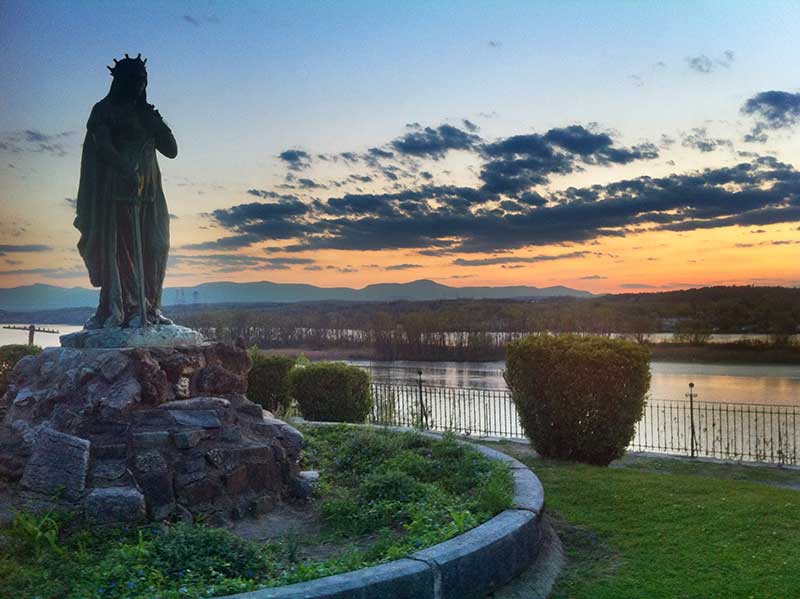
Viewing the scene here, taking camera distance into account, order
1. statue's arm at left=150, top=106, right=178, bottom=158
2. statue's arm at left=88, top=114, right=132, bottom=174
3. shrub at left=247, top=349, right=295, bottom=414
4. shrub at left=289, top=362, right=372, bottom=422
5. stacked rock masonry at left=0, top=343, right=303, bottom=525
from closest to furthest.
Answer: stacked rock masonry at left=0, top=343, right=303, bottom=525, statue's arm at left=88, top=114, right=132, bottom=174, statue's arm at left=150, top=106, right=178, bottom=158, shrub at left=289, top=362, right=372, bottom=422, shrub at left=247, top=349, right=295, bottom=414

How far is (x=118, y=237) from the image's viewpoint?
277 inches

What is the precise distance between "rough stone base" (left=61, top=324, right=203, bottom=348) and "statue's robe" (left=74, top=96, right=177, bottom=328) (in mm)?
211

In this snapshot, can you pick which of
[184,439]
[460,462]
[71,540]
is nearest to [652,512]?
[460,462]

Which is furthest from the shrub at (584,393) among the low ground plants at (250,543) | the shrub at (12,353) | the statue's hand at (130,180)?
the shrub at (12,353)

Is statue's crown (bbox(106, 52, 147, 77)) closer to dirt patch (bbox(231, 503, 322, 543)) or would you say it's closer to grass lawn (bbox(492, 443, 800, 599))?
dirt patch (bbox(231, 503, 322, 543))

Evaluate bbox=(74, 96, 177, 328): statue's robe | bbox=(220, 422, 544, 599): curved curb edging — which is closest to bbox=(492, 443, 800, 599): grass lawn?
bbox=(220, 422, 544, 599): curved curb edging

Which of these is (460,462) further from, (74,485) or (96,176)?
(96,176)

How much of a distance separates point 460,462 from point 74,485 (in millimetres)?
3710

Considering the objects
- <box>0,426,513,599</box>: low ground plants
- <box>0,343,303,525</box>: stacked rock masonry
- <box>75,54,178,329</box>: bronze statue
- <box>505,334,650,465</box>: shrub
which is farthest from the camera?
<box>505,334,650,465</box>: shrub

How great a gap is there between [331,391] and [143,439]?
8.13m

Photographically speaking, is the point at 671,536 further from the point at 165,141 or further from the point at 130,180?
the point at 165,141

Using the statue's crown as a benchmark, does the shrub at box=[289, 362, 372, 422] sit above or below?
below

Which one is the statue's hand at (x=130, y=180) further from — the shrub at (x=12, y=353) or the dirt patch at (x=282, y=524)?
the shrub at (x=12, y=353)

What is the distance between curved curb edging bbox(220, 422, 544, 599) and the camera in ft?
13.1
